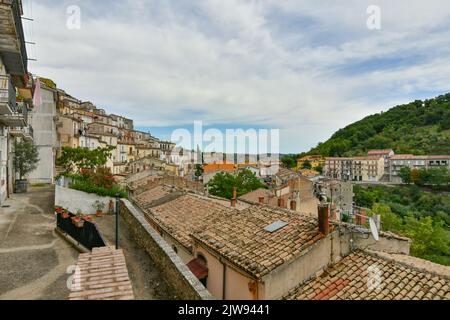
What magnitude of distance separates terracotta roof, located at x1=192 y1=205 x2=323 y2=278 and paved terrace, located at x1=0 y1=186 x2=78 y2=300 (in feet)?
14.8

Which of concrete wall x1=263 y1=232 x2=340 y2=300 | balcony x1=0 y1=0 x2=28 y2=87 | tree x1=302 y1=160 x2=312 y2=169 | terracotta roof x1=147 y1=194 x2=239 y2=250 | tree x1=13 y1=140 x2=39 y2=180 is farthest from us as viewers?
tree x1=302 y1=160 x2=312 y2=169

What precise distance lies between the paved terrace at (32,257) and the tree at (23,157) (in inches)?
277

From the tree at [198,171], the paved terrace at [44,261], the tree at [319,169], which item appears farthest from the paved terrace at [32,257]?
the tree at [319,169]

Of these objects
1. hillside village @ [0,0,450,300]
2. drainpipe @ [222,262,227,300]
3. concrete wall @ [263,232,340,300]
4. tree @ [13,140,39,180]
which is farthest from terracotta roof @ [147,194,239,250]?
tree @ [13,140,39,180]

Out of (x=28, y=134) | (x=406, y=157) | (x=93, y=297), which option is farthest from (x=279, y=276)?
(x=406, y=157)

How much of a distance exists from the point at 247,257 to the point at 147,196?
15.1 metres

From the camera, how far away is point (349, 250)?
32.3 ft

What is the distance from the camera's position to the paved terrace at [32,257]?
588cm

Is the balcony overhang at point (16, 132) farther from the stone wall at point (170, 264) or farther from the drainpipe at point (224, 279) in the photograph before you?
the drainpipe at point (224, 279)

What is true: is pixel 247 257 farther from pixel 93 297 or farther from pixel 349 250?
pixel 93 297

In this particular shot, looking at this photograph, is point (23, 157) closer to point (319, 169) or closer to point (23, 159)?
point (23, 159)

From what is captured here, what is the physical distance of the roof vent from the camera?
10484 mm

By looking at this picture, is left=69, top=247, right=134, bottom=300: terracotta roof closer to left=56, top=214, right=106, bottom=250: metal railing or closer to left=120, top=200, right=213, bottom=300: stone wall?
left=120, top=200, right=213, bottom=300: stone wall
